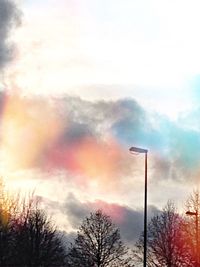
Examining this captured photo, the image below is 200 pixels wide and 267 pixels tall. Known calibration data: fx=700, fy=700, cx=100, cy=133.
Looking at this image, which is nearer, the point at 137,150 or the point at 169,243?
the point at 137,150

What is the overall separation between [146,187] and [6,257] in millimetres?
17133

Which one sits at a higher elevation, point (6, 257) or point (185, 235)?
point (185, 235)

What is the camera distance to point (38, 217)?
68.2 m

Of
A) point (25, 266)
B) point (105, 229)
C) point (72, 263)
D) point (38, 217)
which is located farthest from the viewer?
point (105, 229)

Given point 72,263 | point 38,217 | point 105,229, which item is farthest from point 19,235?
point 105,229

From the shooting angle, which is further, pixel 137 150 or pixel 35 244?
pixel 35 244

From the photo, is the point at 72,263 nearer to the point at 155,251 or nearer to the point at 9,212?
the point at 155,251

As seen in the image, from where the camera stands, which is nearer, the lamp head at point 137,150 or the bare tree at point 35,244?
the lamp head at point 137,150

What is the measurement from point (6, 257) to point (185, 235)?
2208 cm

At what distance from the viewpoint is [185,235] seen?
7150 centimetres

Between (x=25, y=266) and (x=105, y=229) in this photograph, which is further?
(x=105, y=229)

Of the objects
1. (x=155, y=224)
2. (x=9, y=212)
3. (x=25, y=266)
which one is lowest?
(x=25, y=266)

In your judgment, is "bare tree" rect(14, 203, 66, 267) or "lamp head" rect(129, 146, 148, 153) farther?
"bare tree" rect(14, 203, 66, 267)

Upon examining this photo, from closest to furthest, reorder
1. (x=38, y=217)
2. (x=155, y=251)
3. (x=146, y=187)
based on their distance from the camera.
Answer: (x=146, y=187)
(x=38, y=217)
(x=155, y=251)
